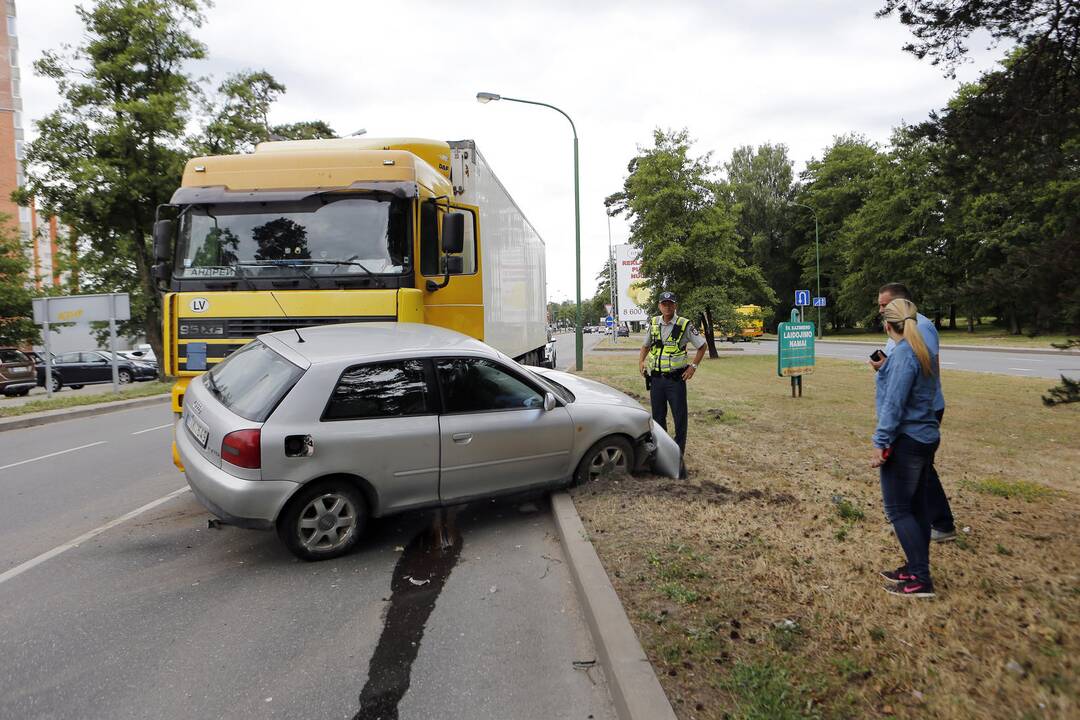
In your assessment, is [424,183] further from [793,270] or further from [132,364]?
[793,270]

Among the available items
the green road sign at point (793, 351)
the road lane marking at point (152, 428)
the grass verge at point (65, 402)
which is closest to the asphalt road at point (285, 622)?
the road lane marking at point (152, 428)

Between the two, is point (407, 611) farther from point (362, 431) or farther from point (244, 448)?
point (244, 448)

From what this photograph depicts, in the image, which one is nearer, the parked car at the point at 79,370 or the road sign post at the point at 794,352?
the road sign post at the point at 794,352

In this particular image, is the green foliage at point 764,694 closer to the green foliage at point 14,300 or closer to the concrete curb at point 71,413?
the concrete curb at point 71,413

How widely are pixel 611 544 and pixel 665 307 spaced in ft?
9.75

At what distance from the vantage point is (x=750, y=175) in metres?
61.5

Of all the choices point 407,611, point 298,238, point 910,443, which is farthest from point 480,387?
point 910,443

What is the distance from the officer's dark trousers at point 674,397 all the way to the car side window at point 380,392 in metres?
2.66

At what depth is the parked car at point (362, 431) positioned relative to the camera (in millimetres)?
4324

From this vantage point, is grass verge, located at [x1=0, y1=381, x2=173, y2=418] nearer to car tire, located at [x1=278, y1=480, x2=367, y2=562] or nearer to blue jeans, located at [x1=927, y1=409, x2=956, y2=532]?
car tire, located at [x1=278, y1=480, x2=367, y2=562]

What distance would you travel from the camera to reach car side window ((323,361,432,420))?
4551 mm

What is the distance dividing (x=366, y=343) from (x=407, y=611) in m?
2.00

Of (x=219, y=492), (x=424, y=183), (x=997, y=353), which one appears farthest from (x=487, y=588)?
(x=997, y=353)

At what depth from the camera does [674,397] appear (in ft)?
21.9
